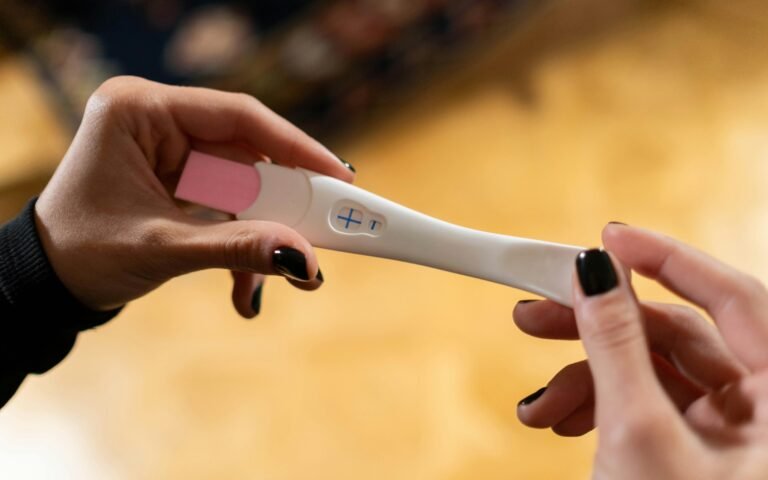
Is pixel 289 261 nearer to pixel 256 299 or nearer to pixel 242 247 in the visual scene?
pixel 242 247

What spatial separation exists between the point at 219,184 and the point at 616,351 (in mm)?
367

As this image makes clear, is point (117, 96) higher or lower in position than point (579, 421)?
lower

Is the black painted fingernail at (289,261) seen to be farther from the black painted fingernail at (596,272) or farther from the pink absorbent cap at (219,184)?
the black painted fingernail at (596,272)

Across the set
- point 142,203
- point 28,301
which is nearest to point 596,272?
point 142,203

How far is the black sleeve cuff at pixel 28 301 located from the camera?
55 centimetres

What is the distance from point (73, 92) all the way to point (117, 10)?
0.54ft

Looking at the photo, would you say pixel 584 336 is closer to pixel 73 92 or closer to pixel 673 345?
pixel 673 345

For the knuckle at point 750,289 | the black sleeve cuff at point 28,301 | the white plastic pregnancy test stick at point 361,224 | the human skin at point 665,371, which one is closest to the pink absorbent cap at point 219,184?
the white plastic pregnancy test stick at point 361,224

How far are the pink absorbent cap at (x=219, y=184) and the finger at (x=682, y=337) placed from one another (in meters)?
0.27

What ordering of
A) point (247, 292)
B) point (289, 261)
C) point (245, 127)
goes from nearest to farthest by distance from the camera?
point (289, 261) < point (245, 127) < point (247, 292)

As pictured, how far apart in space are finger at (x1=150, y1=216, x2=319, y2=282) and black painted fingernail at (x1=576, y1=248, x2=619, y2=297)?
0.68 feet

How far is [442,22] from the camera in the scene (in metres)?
1.15

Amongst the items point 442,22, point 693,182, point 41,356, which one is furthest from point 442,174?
point 41,356

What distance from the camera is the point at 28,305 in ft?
1.83
